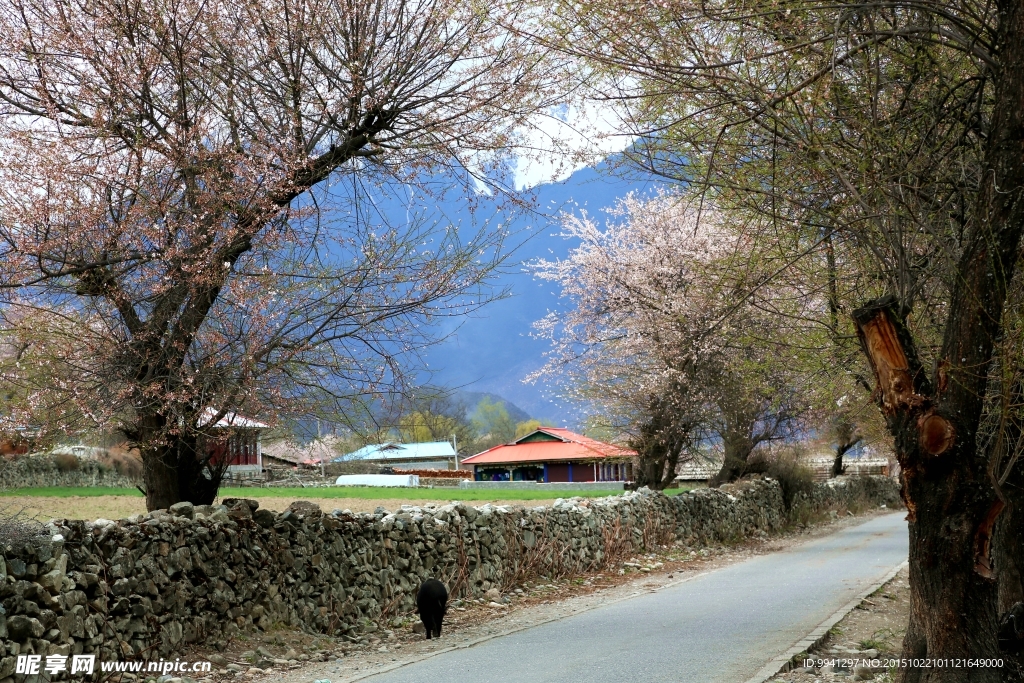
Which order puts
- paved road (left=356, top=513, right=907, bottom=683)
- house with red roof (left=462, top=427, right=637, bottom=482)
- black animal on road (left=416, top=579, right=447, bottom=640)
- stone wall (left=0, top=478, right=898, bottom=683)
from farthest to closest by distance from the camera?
house with red roof (left=462, top=427, right=637, bottom=482) < black animal on road (left=416, top=579, right=447, bottom=640) < paved road (left=356, top=513, right=907, bottom=683) < stone wall (left=0, top=478, right=898, bottom=683)

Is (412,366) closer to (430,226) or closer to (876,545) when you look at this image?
(430,226)

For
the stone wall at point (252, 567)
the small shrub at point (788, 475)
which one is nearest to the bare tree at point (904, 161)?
the stone wall at point (252, 567)

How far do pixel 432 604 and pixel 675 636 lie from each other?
107 inches

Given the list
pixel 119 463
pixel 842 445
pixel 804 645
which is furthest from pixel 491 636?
pixel 842 445

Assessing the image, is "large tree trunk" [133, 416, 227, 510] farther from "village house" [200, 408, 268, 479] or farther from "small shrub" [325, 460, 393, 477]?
"small shrub" [325, 460, 393, 477]

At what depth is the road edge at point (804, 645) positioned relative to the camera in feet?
24.3

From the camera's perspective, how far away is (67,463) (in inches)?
1400

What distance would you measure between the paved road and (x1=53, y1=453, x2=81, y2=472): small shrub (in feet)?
93.4

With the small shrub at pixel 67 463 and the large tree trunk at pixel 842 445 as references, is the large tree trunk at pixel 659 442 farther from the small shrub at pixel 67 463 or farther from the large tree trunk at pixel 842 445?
the small shrub at pixel 67 463

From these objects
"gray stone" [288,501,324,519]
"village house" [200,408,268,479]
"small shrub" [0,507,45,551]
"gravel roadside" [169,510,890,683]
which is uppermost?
"village house" [200,408,268,479]

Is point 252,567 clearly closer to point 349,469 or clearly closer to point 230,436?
point 230,436

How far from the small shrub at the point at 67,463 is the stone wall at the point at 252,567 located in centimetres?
2614

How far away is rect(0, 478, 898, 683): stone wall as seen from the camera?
7.04 metres

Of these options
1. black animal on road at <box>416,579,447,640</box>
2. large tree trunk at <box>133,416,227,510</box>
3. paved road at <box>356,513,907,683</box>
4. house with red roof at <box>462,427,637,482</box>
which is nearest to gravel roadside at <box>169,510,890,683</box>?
black animal on road at <box>416,579,447,640</box>
